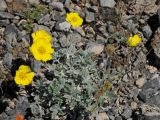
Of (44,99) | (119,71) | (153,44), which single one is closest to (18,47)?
(44,99)

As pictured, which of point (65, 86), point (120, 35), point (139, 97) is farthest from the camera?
point (120, 35)

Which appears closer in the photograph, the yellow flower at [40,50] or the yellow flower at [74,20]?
the yellow flower at [40,50]

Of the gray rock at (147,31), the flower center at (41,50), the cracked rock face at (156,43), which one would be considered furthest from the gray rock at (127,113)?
the flower center at (41,50)

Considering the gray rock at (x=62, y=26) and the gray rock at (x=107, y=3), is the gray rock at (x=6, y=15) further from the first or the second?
the gray rock at (x=107, y=3)

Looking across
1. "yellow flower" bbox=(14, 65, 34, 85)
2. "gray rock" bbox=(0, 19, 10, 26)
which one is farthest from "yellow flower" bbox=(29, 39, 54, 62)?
"gray rock" bbox=(0, 19, 10, 26)

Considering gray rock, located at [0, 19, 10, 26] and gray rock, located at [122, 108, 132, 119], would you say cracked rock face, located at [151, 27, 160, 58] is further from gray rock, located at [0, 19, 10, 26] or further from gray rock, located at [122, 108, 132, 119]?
gray rock, located at [0, 19, 10, 26]

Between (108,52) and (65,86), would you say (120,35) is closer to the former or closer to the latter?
(108,52)

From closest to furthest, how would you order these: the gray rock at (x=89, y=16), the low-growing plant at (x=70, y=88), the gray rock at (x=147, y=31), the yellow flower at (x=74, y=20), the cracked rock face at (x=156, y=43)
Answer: the low-growing plant at (x=70, y=88) < the yellow flower at (x=74, y=20) < the cracked rock face at (x=156, y=43) < the gray rock at (x=147, y=31) < the gray rock at (x=89, y=16)
